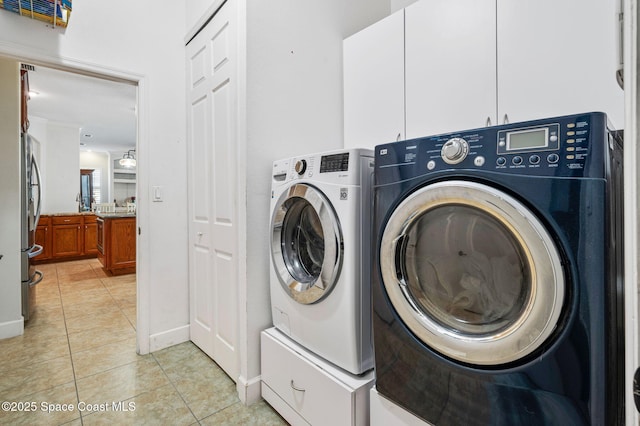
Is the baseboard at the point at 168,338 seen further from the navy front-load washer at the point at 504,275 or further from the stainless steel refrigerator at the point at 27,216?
the navy front-load washer at the point at 504,275

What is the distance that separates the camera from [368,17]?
2.24 meters

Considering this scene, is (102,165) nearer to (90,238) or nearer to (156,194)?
(90,238)

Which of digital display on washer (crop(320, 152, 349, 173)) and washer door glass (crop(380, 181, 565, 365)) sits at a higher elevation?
digital display on washer (crop(320, 152, 349, 173))

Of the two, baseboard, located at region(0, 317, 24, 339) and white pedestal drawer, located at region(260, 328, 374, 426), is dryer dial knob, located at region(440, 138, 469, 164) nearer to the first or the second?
white pedestal drawer, located at region(260, 328, 374, 426)

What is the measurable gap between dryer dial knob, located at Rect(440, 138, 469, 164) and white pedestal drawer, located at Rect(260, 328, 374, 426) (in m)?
0.89

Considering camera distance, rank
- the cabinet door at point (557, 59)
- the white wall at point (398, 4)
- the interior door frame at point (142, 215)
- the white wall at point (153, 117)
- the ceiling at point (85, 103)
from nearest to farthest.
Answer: the cabinet door at point (557, 59)
the white wall at point (153, 117)
the interior door frame at point (142, 215)
the white wall at point (398, 4)
the ceiling at point (85, 103)

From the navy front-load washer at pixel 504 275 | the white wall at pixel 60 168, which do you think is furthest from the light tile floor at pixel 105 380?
the white wall at pixel 60 168

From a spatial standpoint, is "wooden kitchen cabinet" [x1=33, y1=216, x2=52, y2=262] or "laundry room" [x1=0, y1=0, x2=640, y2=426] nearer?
"laundry room" [x1=0, y1=0, x2=640, y2=426]

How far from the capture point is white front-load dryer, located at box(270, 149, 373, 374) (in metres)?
1.22

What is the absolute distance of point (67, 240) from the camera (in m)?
5.36

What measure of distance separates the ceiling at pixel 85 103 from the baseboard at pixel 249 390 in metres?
2.96

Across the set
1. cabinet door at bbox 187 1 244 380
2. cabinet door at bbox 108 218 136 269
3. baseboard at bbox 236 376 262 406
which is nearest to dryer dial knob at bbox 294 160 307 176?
cabinet door at bbox 187 1 244 380

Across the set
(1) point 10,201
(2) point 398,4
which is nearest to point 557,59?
(2) point 398,4

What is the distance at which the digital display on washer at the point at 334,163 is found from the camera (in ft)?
4.13
